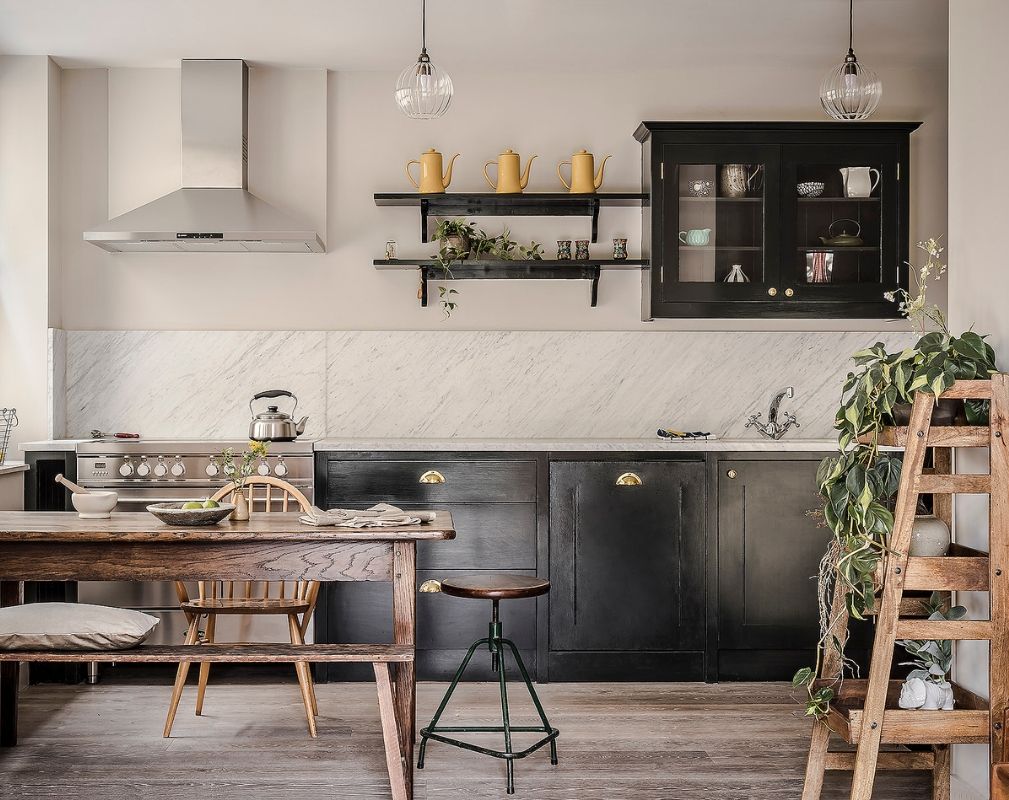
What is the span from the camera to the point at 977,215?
273 cm

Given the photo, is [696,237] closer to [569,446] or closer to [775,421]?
[775,421]

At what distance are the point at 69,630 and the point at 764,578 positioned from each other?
2714mm

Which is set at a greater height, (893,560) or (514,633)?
(893,560)

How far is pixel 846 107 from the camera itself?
343cm

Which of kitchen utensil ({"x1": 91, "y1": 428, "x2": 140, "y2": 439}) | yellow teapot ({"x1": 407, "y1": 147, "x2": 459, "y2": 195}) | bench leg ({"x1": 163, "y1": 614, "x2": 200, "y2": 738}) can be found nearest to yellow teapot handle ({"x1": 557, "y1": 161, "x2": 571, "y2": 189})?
yellow teapot ({"x1": 407, "y1": 147, "x2": 459, "y2": 195})

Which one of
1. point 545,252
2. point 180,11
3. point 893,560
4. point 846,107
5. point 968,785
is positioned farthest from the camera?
point 545,252

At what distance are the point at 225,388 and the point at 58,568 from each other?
1.98 metres

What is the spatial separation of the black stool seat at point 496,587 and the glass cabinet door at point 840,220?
85.8 inches

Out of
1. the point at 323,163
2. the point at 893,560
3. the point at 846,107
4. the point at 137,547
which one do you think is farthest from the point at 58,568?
the point at 846,107

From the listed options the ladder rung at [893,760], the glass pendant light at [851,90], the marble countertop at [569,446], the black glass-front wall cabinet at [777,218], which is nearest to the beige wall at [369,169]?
the black glass-front wall cabinet at [777,218]

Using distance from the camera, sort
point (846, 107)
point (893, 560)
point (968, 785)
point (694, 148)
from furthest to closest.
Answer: point (694, 148)
point (846, 107)
point (968, 785)
point (893, 560)

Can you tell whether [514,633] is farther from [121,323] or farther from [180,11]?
[180,11]

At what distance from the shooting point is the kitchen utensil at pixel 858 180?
4.39m

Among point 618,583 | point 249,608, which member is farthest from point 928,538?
point 249,608
